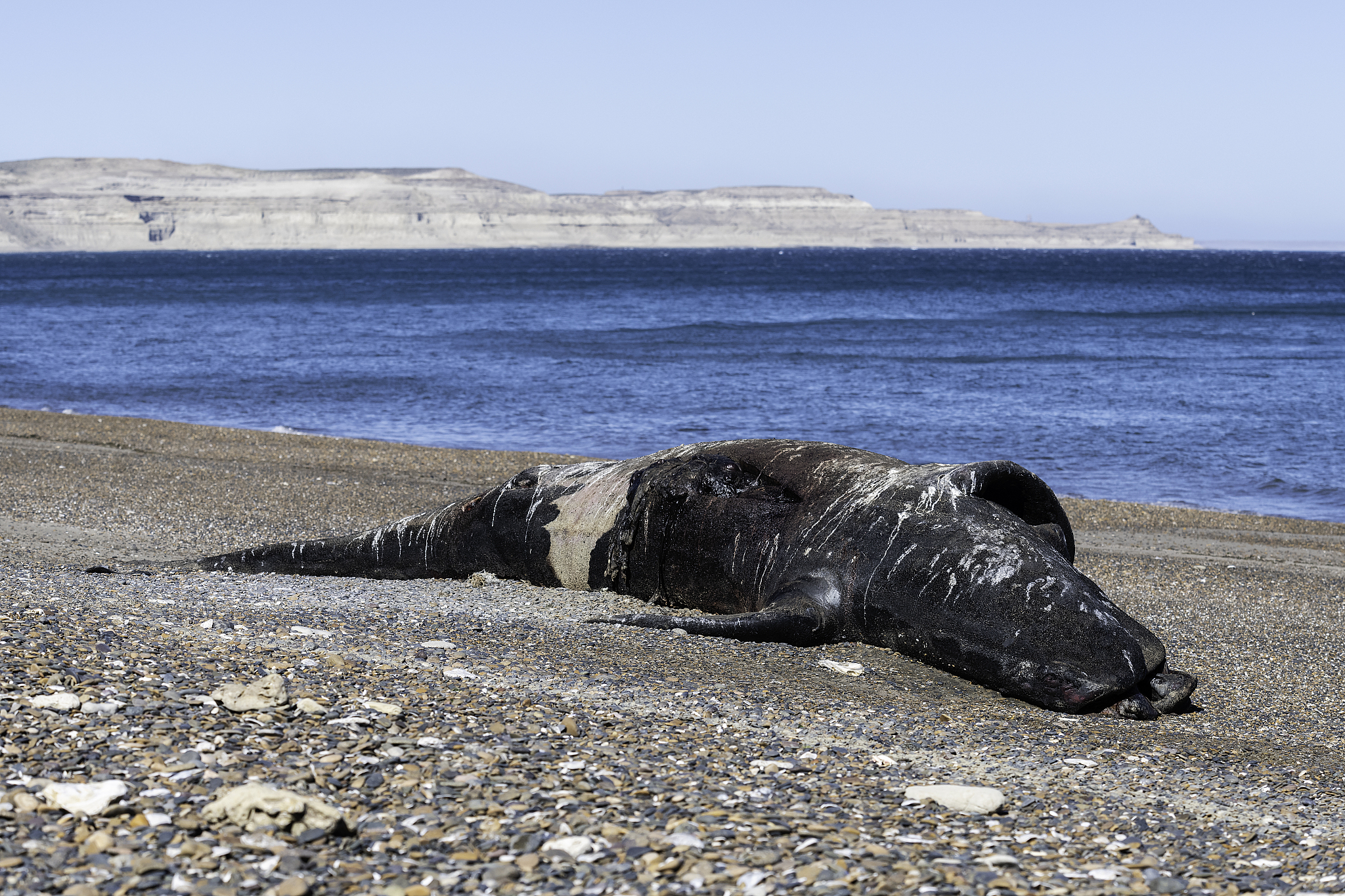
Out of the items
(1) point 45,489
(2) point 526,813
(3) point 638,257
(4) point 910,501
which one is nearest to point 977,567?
(4) point 910,501

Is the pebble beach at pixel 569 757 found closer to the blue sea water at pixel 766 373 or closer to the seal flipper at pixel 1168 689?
the seal flipper at pixel 1168 689

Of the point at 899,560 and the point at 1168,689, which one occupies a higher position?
the point at 899,560

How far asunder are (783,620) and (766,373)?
962 inches

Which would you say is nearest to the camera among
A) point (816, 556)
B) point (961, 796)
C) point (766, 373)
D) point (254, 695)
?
point (961, 796)

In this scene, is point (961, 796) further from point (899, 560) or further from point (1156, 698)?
point (899, 560)

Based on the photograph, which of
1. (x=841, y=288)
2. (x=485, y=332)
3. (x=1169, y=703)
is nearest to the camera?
(x=1169, y=703)

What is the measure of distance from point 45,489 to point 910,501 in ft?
30.6

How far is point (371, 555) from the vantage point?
27.7 ft

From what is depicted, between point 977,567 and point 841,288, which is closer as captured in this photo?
point 977,567

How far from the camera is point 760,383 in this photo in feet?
92.9

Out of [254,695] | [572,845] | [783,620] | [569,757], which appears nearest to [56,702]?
[254,695]

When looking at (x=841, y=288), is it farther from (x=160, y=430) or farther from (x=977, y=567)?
(x=977, y=567)

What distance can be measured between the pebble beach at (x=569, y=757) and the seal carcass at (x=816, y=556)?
0.58 ft

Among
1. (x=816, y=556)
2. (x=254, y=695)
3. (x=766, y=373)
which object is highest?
(x=816, y=556)
